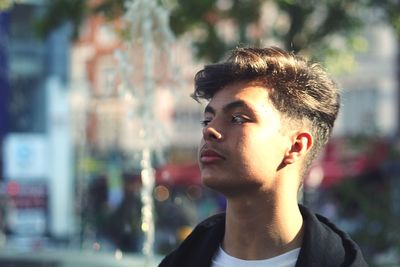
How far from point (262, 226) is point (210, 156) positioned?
0.19m

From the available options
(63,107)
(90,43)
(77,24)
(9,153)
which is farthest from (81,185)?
(90,43)

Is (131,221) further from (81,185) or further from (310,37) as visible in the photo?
(81,185)

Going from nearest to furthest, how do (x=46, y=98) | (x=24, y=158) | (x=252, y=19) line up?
1. (x=252, y=19)
2. (x=24, y=158)
3. (x=46, y=98)

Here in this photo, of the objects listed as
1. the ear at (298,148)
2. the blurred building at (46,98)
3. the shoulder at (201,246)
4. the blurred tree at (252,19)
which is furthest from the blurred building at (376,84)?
the ear at (298,148)

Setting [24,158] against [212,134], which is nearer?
[212,134]

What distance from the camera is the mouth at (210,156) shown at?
7.35 feet

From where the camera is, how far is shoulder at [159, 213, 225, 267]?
2371 mm

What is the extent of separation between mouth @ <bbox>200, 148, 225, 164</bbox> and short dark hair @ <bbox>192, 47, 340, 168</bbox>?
0.18 m

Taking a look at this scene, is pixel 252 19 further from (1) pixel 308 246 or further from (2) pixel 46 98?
(2) pixel 46 98

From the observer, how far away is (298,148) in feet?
7.63

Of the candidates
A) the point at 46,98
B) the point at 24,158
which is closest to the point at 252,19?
the point at 24,158

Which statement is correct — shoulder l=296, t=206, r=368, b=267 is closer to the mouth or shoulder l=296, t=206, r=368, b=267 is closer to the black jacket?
the black jacket

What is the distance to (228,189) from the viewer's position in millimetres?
2236

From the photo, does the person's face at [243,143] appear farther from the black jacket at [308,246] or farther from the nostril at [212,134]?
the black jacket at [308,246]
